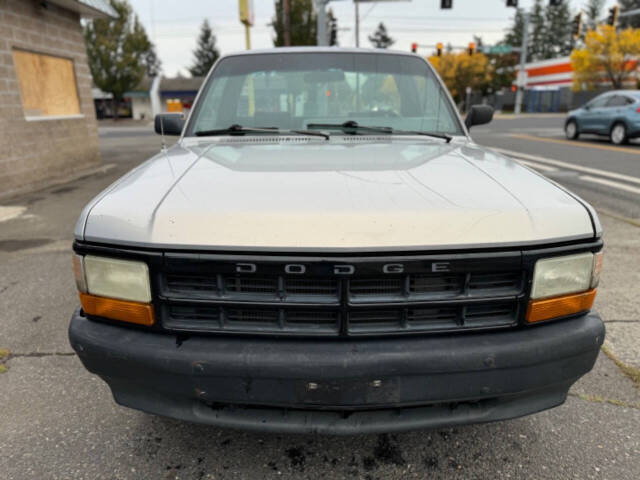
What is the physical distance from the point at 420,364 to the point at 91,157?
1075 centimetres

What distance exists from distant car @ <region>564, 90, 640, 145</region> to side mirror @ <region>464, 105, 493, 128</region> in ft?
41.1

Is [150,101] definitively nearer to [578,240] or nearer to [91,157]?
[91,157]

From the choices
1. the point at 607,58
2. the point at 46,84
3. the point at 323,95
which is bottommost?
the point at 323,95

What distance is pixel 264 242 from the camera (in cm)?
148

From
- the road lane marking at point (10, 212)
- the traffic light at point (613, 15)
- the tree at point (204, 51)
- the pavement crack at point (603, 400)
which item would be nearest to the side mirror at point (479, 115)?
the pavement crack at point (603, 400)

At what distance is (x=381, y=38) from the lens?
96.9m

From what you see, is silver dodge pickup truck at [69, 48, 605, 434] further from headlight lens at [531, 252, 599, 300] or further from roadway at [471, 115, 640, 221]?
roadway at [471, 115, 640, 221]

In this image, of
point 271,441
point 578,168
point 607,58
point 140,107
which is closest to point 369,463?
point 271,441

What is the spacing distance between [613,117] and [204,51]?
76.4 metres

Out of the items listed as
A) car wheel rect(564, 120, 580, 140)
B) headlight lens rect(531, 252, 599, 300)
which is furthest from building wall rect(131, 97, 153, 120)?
headlight lens rect(531, 252, 599, 300)

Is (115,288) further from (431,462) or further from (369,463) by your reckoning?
(431,462)

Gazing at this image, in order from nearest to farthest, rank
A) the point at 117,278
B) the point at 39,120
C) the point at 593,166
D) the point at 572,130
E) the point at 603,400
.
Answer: the point at 117,278 → the point at 603,400 → the point at 39,120 → the point at 593,166 → the point at 572,130

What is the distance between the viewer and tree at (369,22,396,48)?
9588 cm

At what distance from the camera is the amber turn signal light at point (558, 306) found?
1621mm
